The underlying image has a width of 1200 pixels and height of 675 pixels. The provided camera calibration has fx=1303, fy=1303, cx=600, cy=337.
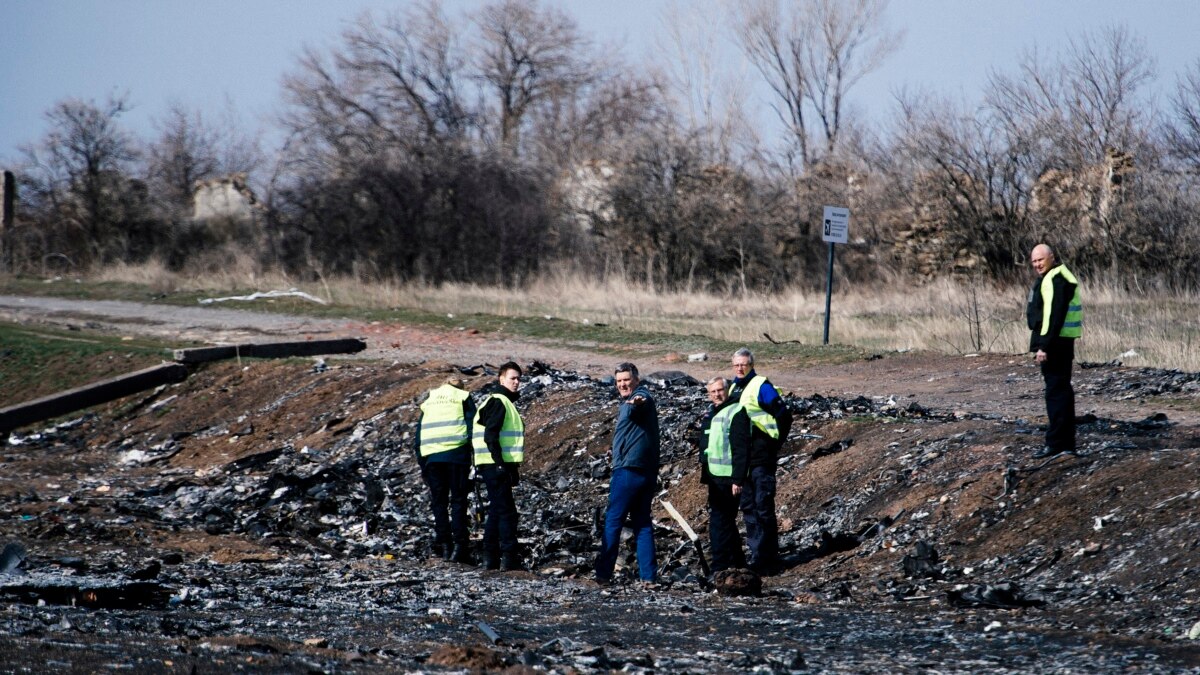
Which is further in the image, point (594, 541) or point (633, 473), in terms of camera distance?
point (594, 541)

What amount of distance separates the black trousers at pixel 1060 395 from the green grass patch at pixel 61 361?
14.2 metres

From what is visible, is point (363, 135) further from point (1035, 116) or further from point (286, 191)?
point (1035, 116)

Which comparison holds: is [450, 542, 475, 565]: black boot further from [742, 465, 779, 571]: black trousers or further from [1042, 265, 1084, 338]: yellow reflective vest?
[1042, 265, 1084, 338]: yellow reflective vest

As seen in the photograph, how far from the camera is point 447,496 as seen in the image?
36.8 ft

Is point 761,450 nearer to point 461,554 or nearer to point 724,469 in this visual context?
point 724,469

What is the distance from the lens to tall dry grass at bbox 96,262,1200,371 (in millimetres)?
18094

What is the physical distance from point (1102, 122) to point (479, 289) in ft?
48.0

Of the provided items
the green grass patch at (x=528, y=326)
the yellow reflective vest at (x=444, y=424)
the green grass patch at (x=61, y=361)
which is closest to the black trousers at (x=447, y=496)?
the yellow reflective vest at (x=444, y=424)

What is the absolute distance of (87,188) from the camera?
121 feet

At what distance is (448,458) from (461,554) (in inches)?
32.0

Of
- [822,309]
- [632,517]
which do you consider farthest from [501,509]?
[822,309]

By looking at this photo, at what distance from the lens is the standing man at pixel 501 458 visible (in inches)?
403

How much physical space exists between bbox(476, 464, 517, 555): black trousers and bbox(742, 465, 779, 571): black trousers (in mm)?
1937

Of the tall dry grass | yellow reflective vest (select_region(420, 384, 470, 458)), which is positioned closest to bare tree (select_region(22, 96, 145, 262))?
the tall dry grass
